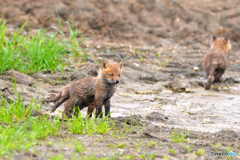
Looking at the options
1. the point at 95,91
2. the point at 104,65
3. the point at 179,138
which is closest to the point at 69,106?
the point at 95,91

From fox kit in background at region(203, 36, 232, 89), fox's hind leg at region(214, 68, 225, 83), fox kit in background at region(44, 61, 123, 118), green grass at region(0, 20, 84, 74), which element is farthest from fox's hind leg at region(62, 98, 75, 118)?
fox's hind leg at region(214, 68, 225, 83)

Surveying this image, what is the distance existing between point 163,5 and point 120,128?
9600 mm

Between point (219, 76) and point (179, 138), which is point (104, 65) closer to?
point (179, 138)

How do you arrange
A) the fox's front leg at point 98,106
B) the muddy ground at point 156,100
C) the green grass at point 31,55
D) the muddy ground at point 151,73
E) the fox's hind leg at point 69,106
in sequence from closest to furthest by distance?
the muddy ground at point 156,100 → the muddy ground at point 151,73 → the fox's front leg at point 98,106 → the fox's hind leg at point 69,106 → the green grass at point 31,55

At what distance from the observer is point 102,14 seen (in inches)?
517

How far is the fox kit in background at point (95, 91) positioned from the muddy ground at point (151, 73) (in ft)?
1.09

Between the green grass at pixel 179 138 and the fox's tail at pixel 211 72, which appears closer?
the green grass at pixel 179 138

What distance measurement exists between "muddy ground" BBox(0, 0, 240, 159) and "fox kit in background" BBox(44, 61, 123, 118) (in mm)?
333

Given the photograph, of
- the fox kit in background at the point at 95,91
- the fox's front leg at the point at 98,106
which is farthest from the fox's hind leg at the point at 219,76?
the fox's front leg at the point at 98,106

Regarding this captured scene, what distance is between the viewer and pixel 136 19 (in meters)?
13.5

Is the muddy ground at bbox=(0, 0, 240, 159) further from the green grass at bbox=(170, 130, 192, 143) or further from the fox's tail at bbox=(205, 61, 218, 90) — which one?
the fox's tail at bbox=(205, 61, 218, 90)

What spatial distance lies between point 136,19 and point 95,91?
794cm

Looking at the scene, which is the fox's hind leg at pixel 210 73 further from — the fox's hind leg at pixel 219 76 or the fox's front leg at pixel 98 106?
the fox's front leg at pixel 98 106

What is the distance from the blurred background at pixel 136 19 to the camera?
12.5 meters
